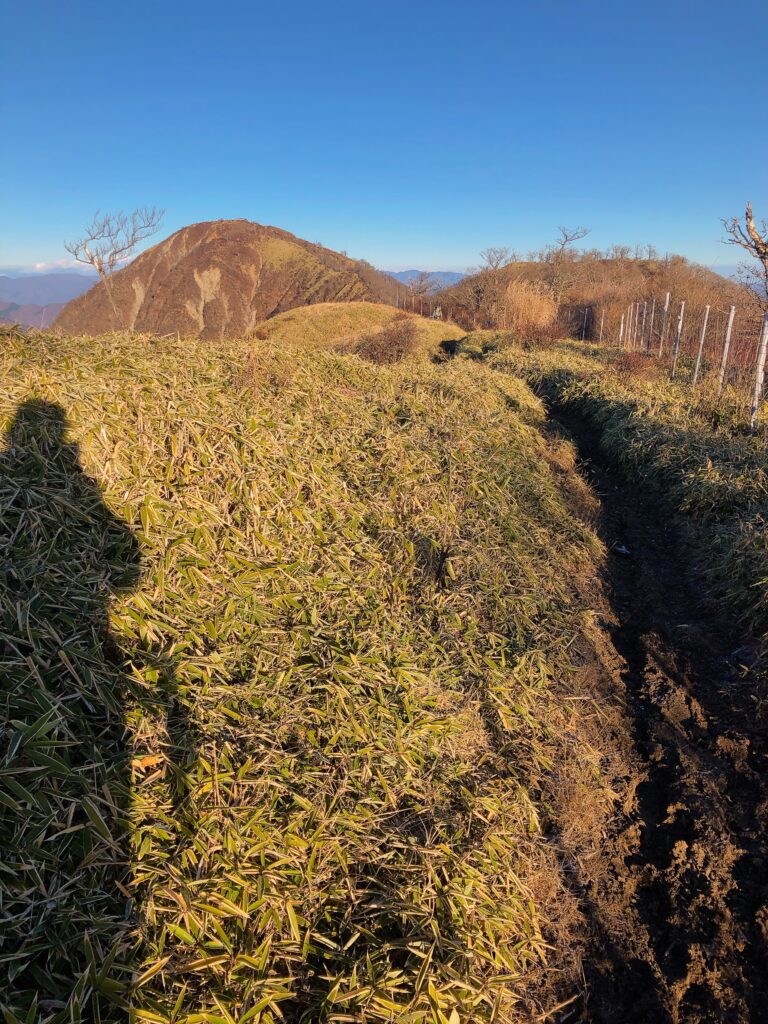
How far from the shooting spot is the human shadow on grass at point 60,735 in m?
1.17

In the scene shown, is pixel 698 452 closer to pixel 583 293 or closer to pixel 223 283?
pixel 583 293

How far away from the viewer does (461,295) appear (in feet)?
98.2

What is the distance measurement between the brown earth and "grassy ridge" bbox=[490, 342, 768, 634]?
30.9 meters

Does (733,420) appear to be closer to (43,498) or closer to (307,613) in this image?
(307,613)

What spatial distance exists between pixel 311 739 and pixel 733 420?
710 centimetres

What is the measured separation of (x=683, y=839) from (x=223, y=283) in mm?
43487

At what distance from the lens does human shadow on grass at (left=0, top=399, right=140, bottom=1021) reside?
1173 millimetres

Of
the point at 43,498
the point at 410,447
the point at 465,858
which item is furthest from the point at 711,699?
the point at 43,498

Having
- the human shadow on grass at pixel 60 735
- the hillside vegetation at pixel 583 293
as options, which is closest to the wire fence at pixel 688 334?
the hillside vegetation at pixel 583 293

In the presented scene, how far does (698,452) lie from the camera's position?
5.55m

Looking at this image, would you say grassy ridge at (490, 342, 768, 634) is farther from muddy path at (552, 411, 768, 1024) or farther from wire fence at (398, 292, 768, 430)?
wire fence at (398, 292, 768, 430)

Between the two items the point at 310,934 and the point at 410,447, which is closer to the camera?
the point at 310,934

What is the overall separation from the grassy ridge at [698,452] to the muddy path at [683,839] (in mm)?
391

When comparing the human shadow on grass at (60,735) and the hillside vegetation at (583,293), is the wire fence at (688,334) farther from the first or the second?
the human shadow on grass at (60,735)
